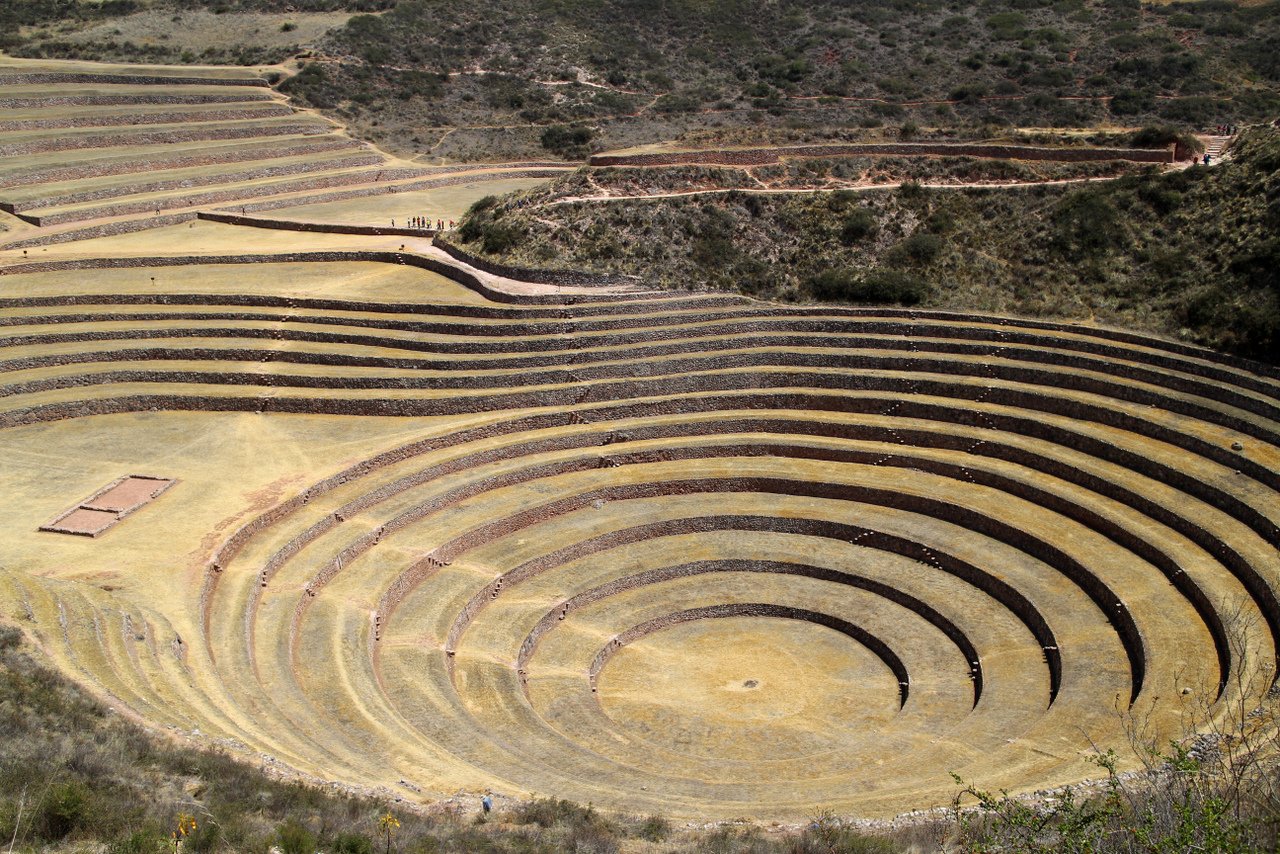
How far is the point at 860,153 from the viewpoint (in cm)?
4834

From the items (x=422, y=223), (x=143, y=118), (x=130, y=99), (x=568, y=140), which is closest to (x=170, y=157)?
(x=143, y=118)

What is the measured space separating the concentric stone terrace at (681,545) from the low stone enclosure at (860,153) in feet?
37.9

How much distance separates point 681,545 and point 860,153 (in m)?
26.0

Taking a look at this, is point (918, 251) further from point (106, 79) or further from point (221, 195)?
point (106, 79)

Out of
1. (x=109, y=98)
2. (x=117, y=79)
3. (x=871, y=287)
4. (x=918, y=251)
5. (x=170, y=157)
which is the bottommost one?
(x=871, y=287)

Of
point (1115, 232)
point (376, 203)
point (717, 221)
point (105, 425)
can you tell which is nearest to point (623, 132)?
point (376, 203)

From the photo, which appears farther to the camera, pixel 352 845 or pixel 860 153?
pixel 860 153

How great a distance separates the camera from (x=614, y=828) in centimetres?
1460

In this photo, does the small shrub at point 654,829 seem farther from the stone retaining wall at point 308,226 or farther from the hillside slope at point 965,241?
the stone retaining wall at point 308,226

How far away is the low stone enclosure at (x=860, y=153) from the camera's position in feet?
150

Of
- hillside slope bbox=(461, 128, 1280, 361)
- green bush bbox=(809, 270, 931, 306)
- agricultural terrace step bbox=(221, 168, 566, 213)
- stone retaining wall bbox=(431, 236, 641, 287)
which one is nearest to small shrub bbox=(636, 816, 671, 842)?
hillside slope bbox=(461, 128, 1280, 361)

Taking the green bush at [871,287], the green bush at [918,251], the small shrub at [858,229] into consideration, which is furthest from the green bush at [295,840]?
the small shrub at [858,229]

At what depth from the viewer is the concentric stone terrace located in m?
20.3

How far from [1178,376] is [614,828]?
78.0 feet
